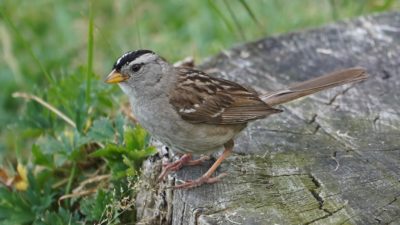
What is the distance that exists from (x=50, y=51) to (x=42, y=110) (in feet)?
7.80

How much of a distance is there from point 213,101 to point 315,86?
1.98 feet

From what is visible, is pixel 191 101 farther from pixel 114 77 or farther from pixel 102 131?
pixel 102 131

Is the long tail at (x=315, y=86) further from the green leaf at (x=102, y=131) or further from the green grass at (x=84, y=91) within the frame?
the green leaf at (x=102, y=131)

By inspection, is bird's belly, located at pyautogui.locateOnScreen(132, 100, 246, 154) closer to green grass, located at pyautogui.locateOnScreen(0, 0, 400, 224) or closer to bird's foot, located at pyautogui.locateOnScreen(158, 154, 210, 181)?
bird's foot, located at pyautogui.locateOnScreen(158, 154, 210, 181)

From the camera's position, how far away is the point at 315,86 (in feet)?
13.9

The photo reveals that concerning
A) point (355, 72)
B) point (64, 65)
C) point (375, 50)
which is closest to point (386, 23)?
point (375, 50)

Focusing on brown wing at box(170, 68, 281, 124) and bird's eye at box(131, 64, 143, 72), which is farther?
bird's eye at box(131, 64, 143, 72)

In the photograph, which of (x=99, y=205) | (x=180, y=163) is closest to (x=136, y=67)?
(x=180, y=163)

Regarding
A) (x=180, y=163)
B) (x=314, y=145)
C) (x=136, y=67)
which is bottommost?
(x=314, y=145)

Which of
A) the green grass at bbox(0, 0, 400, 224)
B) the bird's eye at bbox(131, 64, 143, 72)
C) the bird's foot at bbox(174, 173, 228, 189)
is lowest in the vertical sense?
the green grass at bbox(0, 0, 400, 224)

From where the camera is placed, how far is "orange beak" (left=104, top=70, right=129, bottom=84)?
4.09 m

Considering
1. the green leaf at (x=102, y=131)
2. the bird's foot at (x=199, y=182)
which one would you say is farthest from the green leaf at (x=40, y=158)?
the bird's foot at (x=199, y=182)

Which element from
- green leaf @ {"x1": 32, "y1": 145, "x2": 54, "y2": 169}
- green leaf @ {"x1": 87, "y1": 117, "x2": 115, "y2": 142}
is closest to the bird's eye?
green leaf @ {"x1": 87, "y1": 117, "x2": 115, "y2": 142}

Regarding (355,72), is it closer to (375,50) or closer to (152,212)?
(375,50)
